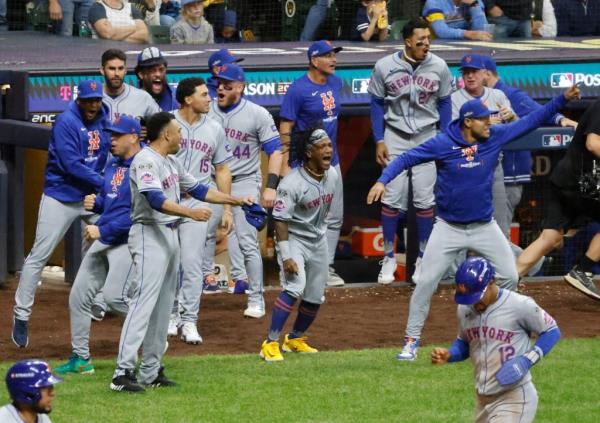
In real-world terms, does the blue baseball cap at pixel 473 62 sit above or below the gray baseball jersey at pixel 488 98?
above

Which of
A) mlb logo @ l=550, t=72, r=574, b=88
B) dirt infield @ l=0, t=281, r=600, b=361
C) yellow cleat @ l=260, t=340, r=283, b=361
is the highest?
mlb logo @ l=550, t=72, r=574, b=88

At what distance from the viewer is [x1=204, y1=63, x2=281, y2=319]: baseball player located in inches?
416

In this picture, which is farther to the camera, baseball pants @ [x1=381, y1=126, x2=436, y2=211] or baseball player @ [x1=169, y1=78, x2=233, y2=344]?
baseball pants @ [x1=381, y1=126, x2=436, y2=211]

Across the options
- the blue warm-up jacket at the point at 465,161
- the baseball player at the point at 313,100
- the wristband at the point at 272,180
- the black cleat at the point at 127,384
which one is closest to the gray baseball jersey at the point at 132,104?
the wristband at the point at 272,180

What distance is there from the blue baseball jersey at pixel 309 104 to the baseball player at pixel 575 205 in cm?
174

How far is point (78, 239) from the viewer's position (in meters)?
11.6

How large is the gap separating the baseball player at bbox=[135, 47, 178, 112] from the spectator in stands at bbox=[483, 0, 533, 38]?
18.9ft

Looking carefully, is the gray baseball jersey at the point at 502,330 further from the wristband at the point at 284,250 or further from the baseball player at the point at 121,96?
the baseball player at the point at 121,96

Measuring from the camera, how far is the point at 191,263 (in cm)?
970

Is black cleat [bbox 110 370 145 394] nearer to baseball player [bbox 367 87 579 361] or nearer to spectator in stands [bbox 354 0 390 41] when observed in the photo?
baseball player [bbox 367 87 579 361]

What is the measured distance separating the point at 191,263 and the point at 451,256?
1705mm

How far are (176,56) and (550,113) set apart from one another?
4532 mm

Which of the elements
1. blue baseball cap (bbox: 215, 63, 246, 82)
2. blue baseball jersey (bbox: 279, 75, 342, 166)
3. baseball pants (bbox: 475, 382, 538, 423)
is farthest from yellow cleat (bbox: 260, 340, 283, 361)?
baseball pants (bbox: 475, 382, 538, 423)

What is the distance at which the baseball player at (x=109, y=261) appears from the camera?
8.70 meters
